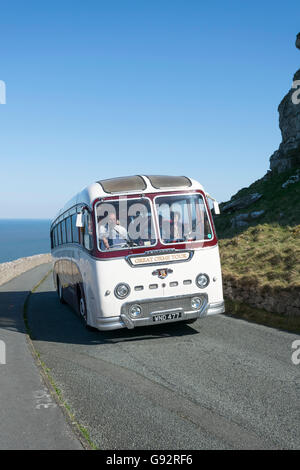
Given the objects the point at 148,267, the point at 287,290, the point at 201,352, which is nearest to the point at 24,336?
the point at 148,267

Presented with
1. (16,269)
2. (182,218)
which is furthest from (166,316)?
(16,269)

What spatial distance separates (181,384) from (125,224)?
377cm

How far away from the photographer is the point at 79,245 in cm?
998

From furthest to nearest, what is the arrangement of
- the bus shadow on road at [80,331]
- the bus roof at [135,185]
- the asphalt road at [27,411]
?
the bus shadow on road at [80,331]
the bus roof at [135,185]
the asphalt road at [27,411]

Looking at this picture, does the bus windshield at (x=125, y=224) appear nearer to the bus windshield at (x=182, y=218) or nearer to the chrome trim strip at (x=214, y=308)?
the bus windshield at (x=182, y=218)

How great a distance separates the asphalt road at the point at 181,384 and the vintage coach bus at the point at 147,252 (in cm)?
69

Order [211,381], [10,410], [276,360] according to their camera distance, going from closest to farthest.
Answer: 1. [10,410]
2. [211,381]
3. [276,360]

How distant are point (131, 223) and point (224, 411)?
4.62 m

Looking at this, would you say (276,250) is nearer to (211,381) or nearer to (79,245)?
(79,245)

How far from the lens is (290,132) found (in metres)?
31.3

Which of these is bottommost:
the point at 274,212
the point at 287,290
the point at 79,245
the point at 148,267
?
the point at 287,290

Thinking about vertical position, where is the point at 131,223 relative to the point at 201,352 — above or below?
above

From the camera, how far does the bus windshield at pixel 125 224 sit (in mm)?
8508

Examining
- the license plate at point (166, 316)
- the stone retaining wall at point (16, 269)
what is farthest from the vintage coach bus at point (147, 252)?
the stone retaining wall at point (16, 269)
